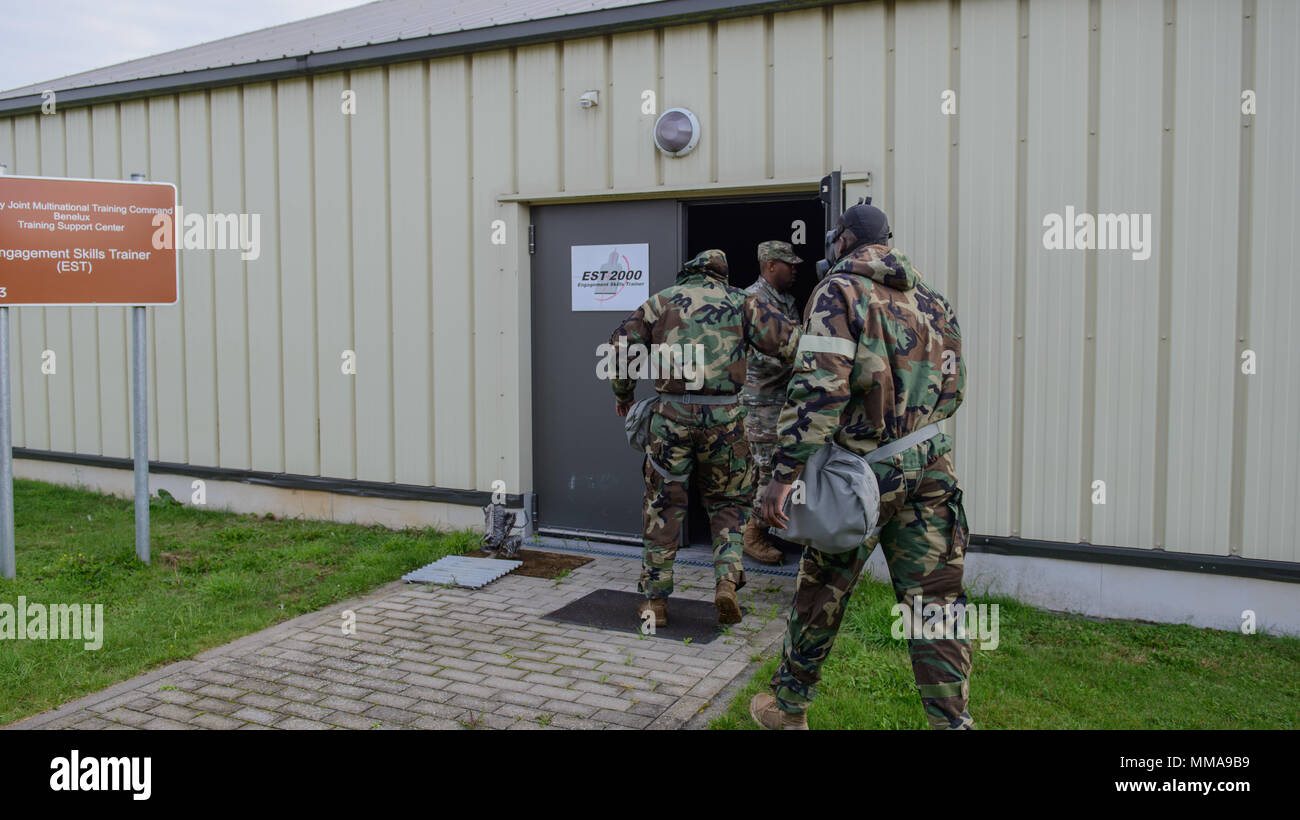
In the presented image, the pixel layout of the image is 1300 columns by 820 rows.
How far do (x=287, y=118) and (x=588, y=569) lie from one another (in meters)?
4.68

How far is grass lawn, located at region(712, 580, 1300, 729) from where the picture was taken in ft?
13.7

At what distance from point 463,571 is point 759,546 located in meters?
2.05

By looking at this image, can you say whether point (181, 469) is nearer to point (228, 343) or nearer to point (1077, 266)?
point (228, 343)

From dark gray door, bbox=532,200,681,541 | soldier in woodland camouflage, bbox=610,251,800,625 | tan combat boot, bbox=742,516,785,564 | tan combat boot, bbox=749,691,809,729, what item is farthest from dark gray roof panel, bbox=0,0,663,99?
tan combat boot, bbox=749,691,809,729

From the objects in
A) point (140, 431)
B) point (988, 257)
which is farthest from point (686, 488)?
point (140, 431)

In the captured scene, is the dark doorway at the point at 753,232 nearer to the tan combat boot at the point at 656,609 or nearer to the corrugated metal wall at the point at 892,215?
the corrugated metal wall at the point at 892,215

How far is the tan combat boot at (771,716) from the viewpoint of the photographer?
3941mm

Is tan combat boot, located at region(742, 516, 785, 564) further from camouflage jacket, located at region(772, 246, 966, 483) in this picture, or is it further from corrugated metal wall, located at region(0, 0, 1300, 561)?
camouflage jacket, located at region(772, 246, 966, 483)

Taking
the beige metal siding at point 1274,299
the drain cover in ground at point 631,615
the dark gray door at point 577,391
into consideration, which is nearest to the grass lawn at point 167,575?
the dark gray door at point 577,391

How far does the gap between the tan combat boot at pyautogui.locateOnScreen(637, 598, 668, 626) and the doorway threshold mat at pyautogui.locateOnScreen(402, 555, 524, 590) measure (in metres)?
1.34

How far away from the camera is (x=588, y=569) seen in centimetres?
678

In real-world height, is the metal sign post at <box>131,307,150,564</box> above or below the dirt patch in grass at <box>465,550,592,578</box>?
above

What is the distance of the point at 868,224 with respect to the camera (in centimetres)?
382

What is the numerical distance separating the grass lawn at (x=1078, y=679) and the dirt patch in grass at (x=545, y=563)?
7.00 feet
